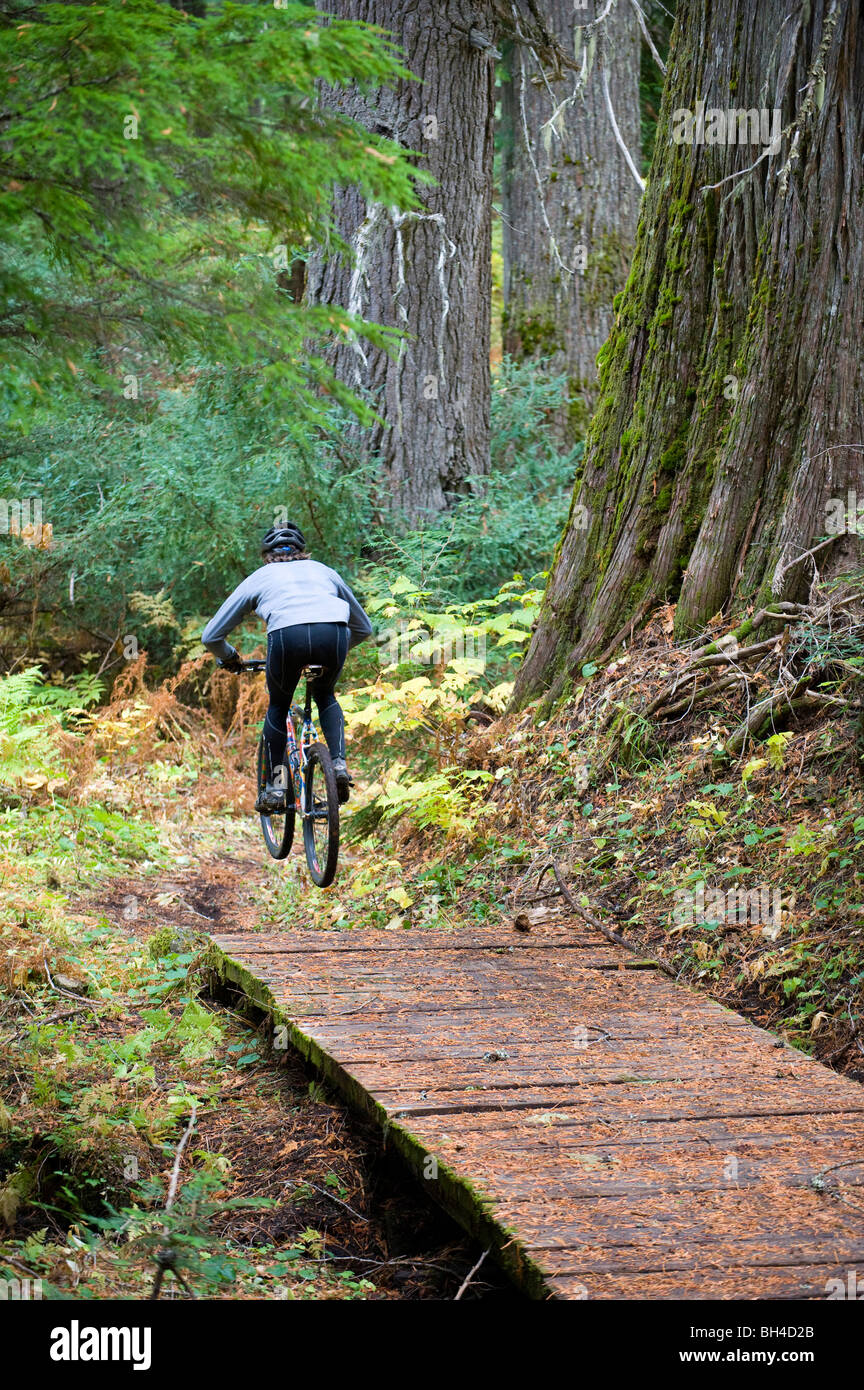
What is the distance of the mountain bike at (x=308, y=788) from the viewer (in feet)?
23.3

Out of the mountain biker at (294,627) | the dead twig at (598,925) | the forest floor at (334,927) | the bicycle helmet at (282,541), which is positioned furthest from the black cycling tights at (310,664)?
the dead twig at (598,925)

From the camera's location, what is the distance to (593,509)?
8.11 metres

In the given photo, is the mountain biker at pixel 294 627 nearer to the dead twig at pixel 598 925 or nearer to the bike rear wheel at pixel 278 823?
the bike rear wheel at pixel 278 823

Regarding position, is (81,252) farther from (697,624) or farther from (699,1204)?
(697,624)

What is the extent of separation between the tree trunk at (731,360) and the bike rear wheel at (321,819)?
1.71 m

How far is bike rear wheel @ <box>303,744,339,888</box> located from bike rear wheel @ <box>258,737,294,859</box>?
0.16 m

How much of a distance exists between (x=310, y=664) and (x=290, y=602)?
1.27 feet

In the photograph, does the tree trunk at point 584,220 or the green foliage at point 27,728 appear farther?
the tree trunk at point 584,220

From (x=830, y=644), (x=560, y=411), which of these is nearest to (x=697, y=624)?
(x=830, y=644)

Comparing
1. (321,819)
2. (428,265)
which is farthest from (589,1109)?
(428,265)

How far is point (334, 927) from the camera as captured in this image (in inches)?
295

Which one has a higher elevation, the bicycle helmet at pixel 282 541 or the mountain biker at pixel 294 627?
the bicycle helmet at pixel 282 541

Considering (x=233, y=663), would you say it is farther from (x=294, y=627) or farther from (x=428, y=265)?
(x=428, y=265)

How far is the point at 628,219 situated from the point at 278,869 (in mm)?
10024
